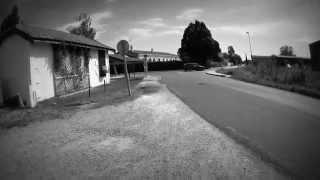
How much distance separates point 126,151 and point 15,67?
9438 millimetres

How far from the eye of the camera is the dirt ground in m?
3.30

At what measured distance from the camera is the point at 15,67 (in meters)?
10.1

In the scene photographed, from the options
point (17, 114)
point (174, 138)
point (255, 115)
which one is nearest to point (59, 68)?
point (17, 114)

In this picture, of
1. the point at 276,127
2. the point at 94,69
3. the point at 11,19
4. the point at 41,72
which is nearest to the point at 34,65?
the point at 41,72

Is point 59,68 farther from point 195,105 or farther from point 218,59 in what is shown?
point 218,59

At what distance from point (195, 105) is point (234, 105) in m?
1.74

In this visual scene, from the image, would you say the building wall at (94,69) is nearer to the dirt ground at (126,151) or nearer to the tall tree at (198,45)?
the dirt ground at (126,151)

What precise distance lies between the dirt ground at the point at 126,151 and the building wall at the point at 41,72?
4.60 metres

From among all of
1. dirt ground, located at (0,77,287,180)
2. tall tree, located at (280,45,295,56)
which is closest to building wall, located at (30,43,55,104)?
dirt ground, located at (0,77,287,180)

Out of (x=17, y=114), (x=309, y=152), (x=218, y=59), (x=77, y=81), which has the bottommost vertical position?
(x=309, y=152)

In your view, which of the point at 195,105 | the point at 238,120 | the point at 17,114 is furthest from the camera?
the point at 195,105

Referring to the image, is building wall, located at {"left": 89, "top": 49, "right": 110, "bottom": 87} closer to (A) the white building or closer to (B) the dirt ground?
(A) the white building

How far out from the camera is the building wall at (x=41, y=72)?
1009 cm

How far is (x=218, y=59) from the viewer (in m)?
59.4
